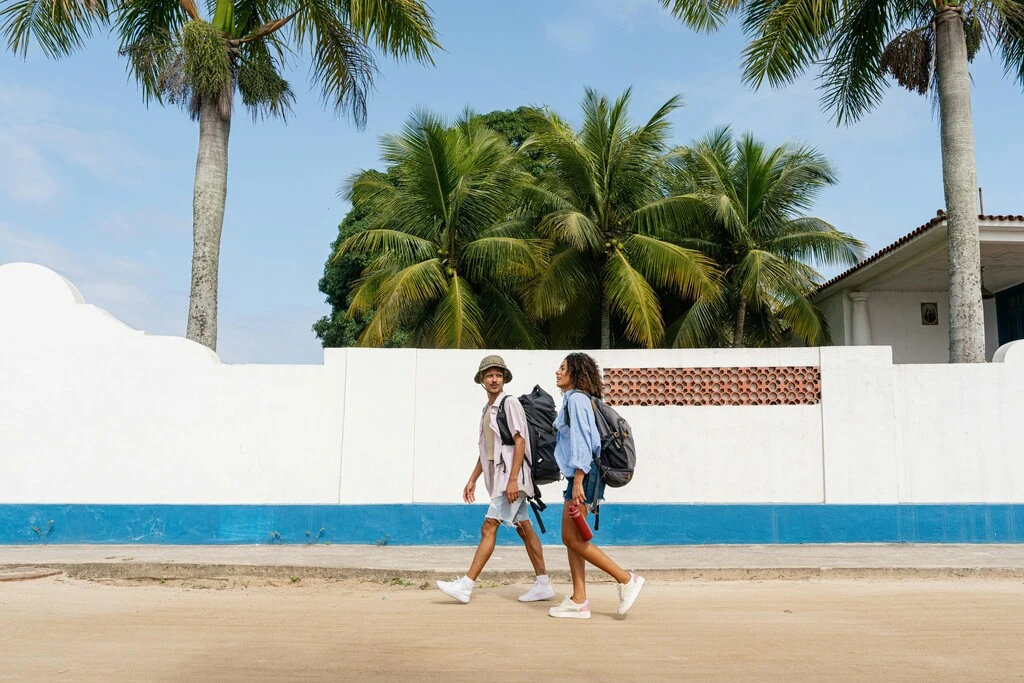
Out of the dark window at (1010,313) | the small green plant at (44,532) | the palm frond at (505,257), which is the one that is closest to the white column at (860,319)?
the dark window at (1010,313)

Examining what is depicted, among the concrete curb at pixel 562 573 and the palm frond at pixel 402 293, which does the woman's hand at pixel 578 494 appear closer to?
the concrete curb at pixel 562 573

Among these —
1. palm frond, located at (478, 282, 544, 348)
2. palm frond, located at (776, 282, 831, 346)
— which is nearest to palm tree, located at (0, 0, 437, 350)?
palm frond, located at (478, 282, 544, 348)

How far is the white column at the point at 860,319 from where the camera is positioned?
629 inches

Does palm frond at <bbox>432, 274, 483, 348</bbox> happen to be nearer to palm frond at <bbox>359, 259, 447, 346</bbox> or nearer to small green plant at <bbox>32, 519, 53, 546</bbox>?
palm frond at <bbox>359, 259, 447, 346</bbox>

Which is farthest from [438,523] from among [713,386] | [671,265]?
[671,265]

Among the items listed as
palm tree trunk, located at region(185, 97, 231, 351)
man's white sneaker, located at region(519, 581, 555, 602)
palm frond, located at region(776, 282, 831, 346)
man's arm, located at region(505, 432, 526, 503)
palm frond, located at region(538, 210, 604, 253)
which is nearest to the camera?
man's arm, located at region(505, 432, 526, 503)

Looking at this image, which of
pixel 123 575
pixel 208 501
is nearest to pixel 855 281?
pixel 208 501

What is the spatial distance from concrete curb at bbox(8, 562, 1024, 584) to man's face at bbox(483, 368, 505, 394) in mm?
1902

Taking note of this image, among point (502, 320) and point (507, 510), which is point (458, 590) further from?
point (502, 320)

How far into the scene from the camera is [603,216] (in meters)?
15.2

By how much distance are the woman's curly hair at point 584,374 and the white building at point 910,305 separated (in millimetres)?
10024

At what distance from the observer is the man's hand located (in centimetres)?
546

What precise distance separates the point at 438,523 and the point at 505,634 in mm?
3900

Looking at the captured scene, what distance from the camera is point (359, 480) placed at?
28.4 feet
